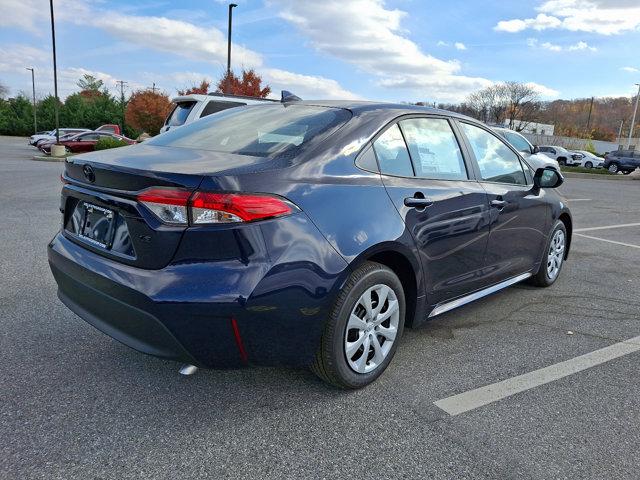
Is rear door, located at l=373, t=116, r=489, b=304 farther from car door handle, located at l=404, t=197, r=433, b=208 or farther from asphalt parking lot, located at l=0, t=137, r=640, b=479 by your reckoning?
asphalt parking lot, located at l=0, t=137, r=640, b=479

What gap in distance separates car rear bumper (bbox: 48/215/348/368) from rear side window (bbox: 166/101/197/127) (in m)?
8.24

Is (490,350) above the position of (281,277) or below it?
below

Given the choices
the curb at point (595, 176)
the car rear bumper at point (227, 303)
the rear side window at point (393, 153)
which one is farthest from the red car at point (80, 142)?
the car rear bumper at point (227, 303)

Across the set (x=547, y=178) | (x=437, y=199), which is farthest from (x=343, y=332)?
(x=547, y=178)

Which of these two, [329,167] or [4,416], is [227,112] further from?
[4,416]

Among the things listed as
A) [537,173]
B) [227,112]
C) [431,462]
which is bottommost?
[431,462]

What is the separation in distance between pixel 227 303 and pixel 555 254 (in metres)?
3.86

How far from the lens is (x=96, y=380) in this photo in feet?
9.38

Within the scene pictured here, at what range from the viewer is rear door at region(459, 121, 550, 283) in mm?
3770

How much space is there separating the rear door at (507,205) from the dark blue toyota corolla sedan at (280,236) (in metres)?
0.19

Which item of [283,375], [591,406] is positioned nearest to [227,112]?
[283,375]

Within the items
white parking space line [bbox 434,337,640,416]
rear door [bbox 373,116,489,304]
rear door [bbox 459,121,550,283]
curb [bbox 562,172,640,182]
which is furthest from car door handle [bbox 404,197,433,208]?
curb [bbox 562,172,640,182]

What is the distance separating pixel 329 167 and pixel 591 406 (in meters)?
1.96

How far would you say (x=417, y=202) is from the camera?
9.93ft
